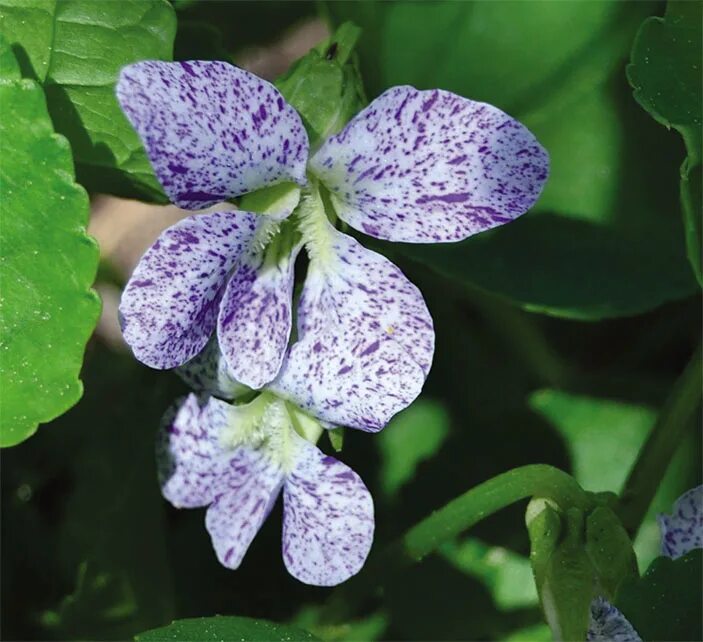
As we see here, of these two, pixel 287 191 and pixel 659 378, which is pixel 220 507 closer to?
pixel 287 191

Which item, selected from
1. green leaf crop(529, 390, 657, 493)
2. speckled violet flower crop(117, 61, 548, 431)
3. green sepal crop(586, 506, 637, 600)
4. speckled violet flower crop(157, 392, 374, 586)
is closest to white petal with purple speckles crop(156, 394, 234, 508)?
speckled violet flower crop(157, 392, 374, 586)

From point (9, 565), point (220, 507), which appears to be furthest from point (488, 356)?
point (9, 565)

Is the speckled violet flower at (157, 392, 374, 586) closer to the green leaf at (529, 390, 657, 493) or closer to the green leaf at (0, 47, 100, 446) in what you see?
the green leaf at (0, 47, 100, 446)

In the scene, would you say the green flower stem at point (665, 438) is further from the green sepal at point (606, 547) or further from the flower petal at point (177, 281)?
the flower petal at point (177, 281)

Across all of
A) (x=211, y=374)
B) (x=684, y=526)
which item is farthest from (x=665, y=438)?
(x=211, y=374)

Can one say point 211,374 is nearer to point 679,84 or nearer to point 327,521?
point 327,521

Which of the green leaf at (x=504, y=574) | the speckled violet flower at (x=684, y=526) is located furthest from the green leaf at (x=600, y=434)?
the speckled violet flower at (x=684, y=526)
